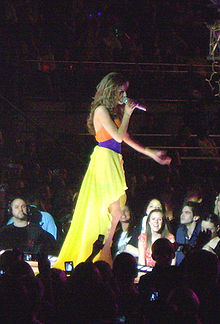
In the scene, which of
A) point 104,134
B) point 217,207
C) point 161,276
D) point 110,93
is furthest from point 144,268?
point 161,276

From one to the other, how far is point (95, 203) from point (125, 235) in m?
0.86

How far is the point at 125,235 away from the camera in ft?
19.9

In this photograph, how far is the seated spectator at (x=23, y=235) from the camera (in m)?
6.10

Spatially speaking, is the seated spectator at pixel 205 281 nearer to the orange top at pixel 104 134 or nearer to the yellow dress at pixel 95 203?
the yellow dress at pixel 95 203

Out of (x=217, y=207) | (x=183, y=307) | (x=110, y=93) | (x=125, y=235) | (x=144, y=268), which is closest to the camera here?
(x=183, y=307)

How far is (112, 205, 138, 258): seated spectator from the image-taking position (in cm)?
→ 585

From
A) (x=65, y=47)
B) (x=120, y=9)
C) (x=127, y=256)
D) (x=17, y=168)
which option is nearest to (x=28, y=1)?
(x=65, y=47)

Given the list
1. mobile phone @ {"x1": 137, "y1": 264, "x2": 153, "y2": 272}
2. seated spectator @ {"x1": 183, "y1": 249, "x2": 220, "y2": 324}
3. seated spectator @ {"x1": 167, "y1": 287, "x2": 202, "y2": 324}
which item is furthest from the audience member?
seated spectator @ {"x1": 167, "y1": 287, "x2": 202, "y2": 324}

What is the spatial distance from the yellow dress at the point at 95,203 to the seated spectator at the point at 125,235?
479mm

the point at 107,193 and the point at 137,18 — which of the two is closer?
the point at 107,193

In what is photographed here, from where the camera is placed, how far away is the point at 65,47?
915cm

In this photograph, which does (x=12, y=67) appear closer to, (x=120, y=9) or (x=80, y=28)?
(x=80, y=28)

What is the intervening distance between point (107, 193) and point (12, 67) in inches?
132

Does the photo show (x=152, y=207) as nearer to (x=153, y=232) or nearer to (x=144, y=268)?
(x=153, y=232)
